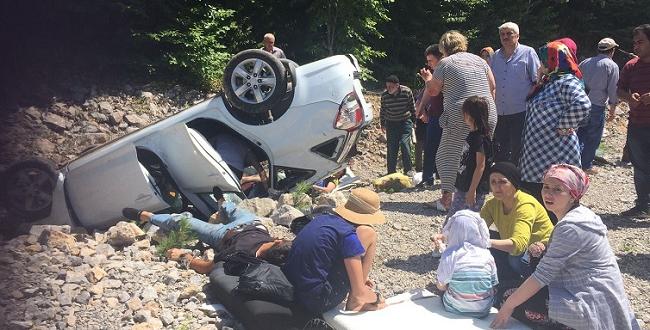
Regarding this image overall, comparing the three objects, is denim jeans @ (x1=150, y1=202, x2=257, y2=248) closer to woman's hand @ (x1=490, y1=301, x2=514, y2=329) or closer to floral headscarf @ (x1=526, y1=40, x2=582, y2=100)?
woman's hand @ (x1=490, y1=301, x2=514, y2=329)

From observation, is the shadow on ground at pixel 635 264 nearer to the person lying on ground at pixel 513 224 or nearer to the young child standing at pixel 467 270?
the person lying on ground at pixel 513 224

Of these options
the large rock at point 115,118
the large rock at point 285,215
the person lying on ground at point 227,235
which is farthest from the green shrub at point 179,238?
the large rock at point 115,118

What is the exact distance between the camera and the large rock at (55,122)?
10.4 meters

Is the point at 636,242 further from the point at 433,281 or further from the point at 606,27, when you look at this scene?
the point at 606,27

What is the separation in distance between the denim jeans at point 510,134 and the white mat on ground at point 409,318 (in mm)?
2698

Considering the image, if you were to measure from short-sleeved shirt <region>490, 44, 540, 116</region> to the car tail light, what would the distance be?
1472 mm

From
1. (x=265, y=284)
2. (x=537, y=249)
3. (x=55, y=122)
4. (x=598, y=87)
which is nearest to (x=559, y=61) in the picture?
(x=537, y=249)

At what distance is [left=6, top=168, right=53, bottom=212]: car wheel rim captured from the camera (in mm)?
6547

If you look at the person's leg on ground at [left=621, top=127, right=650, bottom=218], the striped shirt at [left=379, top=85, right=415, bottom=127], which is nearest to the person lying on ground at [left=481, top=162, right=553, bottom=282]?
the person's leg on ground at [left=621, top=127, right=650, bottom=218]

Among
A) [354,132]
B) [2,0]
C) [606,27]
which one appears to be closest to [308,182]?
[354,132]

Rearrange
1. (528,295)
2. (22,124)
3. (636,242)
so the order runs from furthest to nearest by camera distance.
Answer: (22,124) → (636,242) → (528,295)

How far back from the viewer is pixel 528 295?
12.6ft

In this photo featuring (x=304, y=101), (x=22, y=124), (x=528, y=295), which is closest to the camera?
(x=528, y=295)

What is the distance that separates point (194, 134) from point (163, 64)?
6.13 m
